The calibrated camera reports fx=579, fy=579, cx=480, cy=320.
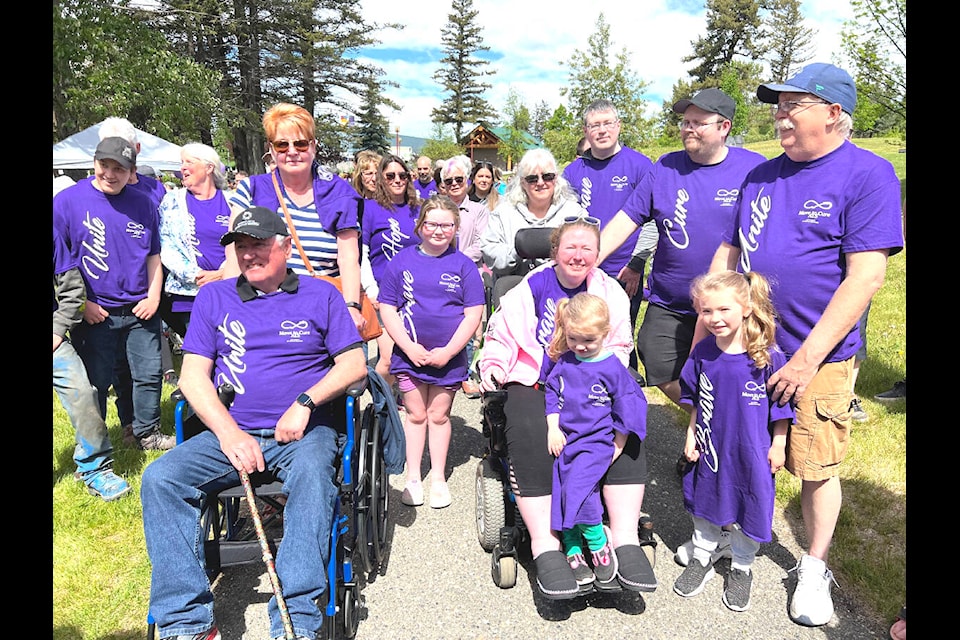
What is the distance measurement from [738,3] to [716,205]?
61334 millimetres

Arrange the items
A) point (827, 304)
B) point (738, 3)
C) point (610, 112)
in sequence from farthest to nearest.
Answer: point (738, 3) → point (610, 112) → point (827, 304)

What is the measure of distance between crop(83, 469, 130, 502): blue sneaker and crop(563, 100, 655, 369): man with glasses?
356cm

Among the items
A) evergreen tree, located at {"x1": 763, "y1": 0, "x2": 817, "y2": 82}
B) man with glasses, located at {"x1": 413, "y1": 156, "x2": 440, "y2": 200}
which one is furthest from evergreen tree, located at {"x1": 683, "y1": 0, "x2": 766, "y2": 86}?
man with glasses, located at {"x1": 413, "y1": 156, "x2": 440, "y2": 200}

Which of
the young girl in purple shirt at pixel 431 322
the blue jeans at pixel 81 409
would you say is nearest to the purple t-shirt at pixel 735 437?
the young girl in purple shirt at pixel 431 322

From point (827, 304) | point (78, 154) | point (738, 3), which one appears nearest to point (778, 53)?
point (738, 3)

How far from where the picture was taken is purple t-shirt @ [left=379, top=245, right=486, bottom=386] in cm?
363

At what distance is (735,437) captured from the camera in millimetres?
2648

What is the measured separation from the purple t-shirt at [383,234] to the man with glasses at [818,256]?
120 inches

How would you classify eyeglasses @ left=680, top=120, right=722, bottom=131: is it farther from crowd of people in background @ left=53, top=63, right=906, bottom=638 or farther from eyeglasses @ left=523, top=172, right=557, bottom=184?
eyeglasses @ left=523, top=172, right=557, bottom=184

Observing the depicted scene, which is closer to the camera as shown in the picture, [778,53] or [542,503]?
[542,503]

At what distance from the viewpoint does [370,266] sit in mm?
5086

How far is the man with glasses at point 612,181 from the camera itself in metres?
4.21

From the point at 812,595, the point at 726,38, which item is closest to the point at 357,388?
the point at 812,595
